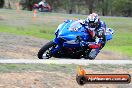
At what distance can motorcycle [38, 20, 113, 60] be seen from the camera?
16.2 metres

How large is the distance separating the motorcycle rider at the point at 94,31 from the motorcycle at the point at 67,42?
0.45ft

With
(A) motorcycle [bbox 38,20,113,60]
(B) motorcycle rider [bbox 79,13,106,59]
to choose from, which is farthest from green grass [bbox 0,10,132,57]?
(A) motorcycle [bbox 38,20,113,60]

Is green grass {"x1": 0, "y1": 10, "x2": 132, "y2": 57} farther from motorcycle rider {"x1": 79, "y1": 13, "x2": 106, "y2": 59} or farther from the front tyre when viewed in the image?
the front tyre

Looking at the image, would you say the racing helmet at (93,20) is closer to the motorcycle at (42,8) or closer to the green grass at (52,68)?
the green grass at (52,68)

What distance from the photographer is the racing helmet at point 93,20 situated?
644 inches

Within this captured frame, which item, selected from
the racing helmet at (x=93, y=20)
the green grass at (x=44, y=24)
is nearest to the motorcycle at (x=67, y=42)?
the racing helmet at (x=93, y=20)

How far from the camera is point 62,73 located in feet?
37.7

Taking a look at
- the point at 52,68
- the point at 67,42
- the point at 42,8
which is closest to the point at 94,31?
the point at 67,42

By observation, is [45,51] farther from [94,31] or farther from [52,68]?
[52,68]

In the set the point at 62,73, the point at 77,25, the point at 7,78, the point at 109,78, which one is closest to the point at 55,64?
the point at 62,73

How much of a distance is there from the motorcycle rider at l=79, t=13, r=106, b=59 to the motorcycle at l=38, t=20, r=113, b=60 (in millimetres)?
137

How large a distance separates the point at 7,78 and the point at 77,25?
21.6 feet

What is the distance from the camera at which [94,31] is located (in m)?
16.6

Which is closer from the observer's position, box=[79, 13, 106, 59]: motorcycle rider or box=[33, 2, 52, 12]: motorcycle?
box=[79, 13, 106, 59]: motorcycle rider
